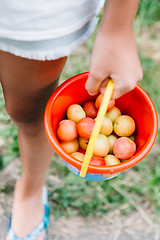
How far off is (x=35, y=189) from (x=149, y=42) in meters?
1.38

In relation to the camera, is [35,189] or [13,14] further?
[35,189]

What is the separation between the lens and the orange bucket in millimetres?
776

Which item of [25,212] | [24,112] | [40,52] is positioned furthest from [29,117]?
[25,212]

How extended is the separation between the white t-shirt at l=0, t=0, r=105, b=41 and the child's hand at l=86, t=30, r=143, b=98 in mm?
79

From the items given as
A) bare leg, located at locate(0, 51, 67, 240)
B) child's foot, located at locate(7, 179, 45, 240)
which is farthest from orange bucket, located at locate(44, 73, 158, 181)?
child's foot, located at locate(7, 179, 45, 240)

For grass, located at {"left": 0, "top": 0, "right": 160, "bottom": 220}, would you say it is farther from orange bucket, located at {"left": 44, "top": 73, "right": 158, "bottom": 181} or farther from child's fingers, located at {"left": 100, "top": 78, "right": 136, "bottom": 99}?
child's fingers, located at {"left": 100, "top": 78, "right": 136, "bottom": 99}

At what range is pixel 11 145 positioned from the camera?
1493mm

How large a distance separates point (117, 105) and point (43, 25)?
49 cm

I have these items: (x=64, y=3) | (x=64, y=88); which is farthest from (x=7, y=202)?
(x=64, y=3)

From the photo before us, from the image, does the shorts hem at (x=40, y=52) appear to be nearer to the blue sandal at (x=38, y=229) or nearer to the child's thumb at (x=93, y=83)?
the child's thumb at (x=93, y=83)

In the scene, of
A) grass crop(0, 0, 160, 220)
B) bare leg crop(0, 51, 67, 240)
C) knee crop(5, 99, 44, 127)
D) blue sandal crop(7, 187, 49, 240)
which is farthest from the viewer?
grass crop(0, 0, 160, 220)

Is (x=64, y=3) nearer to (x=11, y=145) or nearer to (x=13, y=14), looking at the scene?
(x=13, y=14)

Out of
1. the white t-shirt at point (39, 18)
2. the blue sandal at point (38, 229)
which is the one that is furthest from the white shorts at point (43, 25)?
the blue sandal at point (38, 229)

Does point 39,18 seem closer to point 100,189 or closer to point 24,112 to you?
point 24,112
